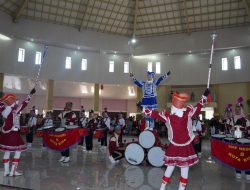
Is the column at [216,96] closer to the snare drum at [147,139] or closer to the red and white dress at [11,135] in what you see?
the snare drum at [147,139]

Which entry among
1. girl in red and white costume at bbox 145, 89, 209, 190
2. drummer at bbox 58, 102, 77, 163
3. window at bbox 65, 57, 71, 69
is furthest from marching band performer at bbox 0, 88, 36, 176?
window at bbox 65, 57, 71, 69

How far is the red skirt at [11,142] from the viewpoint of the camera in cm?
678

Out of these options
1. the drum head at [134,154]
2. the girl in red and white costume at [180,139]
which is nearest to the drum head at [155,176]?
the drum head at [134,154]

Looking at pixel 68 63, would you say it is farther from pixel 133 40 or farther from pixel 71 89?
pixel 133 40

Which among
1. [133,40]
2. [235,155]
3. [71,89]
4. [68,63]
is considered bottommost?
[235,155]

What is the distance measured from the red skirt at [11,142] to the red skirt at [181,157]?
398 cm

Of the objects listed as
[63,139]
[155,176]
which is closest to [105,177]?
[155,176]

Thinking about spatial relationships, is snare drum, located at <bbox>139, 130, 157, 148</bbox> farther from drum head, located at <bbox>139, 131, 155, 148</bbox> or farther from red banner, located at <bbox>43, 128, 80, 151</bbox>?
red banner, located at <bbox>43, 128, 80, 151</bbox>

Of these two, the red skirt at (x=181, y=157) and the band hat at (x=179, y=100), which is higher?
the band hat at (x=179, y=100)

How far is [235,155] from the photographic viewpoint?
719 cm

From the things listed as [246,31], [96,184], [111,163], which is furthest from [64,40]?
[96,184]

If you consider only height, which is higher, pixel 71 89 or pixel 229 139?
pixel 71 89

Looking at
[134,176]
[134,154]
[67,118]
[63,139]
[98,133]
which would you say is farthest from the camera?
[98,133]

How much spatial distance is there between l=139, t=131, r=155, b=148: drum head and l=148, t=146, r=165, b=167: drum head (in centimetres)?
19
